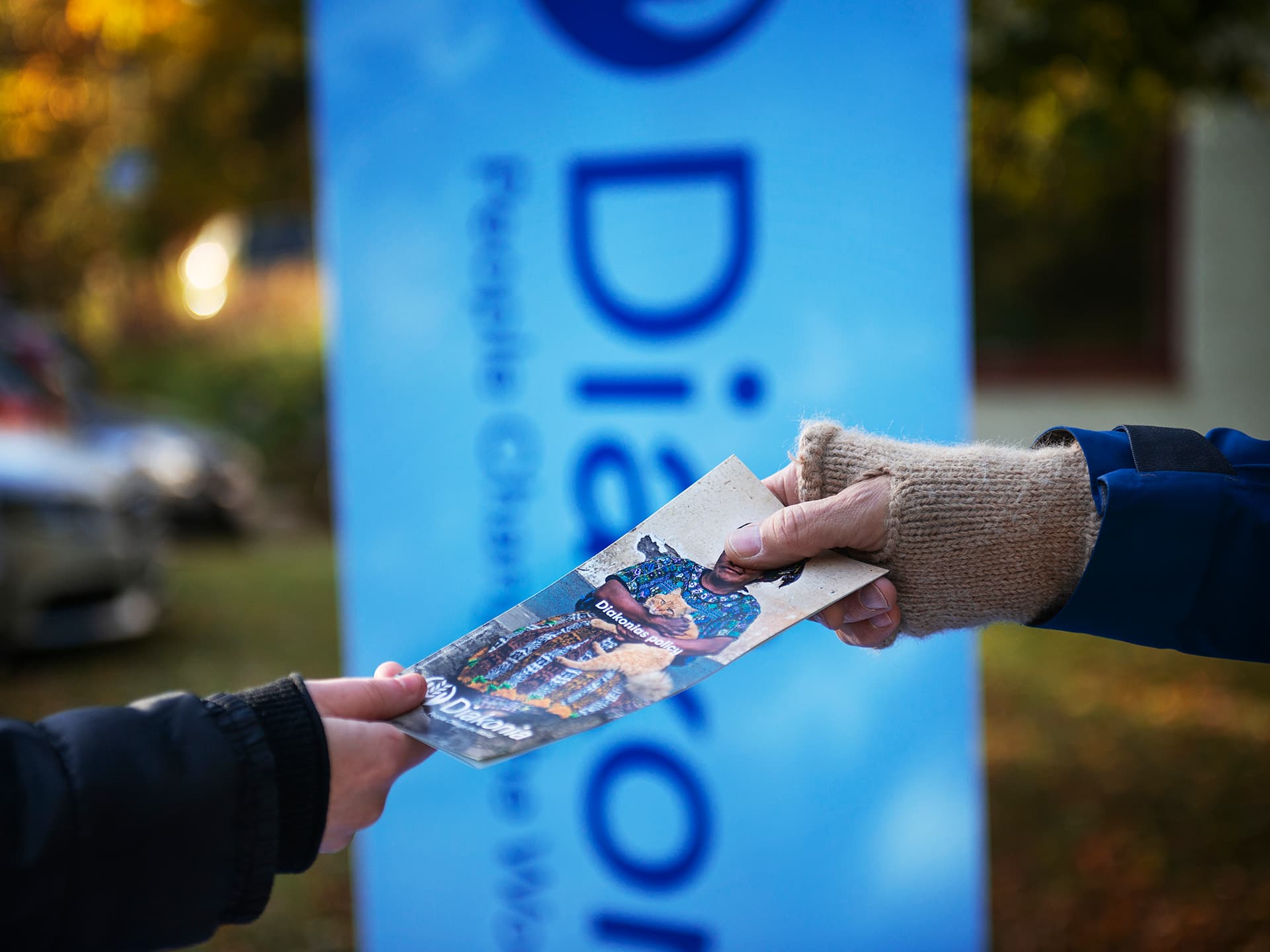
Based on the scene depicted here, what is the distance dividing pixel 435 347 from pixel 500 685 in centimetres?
147

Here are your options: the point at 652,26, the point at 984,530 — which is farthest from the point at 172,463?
the point at 984,530

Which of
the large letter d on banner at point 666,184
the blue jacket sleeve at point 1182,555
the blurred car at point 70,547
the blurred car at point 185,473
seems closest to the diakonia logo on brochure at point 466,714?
the blue jacket sleeve at point 1182,555

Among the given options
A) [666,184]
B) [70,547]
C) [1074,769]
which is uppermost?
[666,184]

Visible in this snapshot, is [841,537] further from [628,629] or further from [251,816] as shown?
[251,816]

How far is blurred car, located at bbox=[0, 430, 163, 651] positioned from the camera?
553 cm

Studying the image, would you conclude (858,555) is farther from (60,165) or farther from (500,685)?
(60,165)

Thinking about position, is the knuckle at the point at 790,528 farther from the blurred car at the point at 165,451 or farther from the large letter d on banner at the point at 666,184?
the blurred car at the point at 165,451

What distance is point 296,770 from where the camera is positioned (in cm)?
142

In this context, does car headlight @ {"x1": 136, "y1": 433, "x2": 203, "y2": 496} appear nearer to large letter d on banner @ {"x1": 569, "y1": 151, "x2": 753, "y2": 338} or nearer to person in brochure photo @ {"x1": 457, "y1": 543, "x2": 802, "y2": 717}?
large letter d on banner @ {"x1": 569, "y1": 151, "x2": 753, "y2": 338}

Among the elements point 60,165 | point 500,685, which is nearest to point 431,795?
point 500,685

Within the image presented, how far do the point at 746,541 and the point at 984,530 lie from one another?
337 millimetres

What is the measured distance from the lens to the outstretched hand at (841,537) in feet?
5.05

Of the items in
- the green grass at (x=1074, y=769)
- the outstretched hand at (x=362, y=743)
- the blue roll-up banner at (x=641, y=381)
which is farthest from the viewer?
the green grass at (x=1074, y=769)

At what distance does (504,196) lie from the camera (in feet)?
8.83
